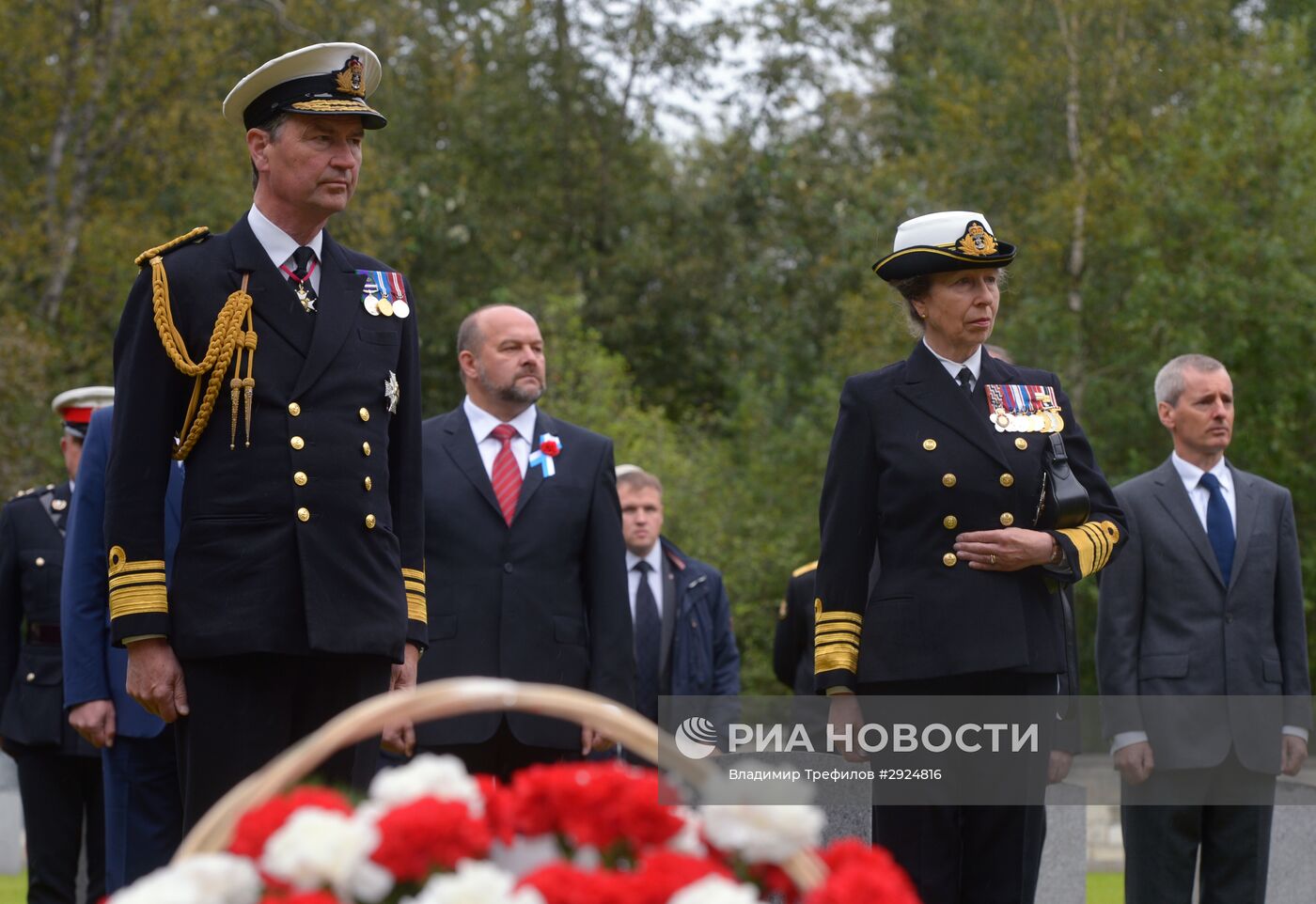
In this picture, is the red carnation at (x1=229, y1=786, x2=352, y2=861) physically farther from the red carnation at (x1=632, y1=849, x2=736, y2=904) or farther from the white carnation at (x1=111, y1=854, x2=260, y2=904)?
the red carnation at (x1=632, y1=849, x2=736, y2=904)

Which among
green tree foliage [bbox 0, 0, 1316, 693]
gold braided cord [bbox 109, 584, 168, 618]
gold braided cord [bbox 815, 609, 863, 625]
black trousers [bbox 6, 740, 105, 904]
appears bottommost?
black trousers [bbox 6, 740, 105, 904]

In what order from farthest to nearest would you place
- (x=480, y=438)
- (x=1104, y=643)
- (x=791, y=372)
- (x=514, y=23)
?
(x=514, y=23) < (x=791, y=372) < (x=1104, y=643) < (x=480, y=438)

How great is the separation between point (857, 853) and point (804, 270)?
29712 millimetres

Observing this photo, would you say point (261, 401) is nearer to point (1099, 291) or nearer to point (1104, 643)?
point (1104, 643)

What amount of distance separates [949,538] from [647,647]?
4.45 m

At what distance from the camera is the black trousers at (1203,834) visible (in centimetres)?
736

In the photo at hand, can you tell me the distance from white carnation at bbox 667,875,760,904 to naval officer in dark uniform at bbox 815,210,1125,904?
10.2 feet

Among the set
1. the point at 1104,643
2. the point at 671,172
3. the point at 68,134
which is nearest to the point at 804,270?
the point at 671,172

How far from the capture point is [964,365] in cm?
553

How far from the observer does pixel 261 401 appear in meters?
4.42

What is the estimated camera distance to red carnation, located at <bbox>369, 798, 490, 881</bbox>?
87.9 inches

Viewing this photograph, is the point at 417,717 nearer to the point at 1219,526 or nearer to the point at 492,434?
the point at 492,434

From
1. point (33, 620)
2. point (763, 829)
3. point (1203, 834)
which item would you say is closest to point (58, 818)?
point (33, 620)

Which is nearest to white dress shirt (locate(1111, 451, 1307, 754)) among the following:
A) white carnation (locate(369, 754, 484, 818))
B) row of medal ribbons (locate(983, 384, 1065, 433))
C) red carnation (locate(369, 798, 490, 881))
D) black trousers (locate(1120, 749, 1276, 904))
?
black trousers (locate(1120, 749, 1276, 904))
